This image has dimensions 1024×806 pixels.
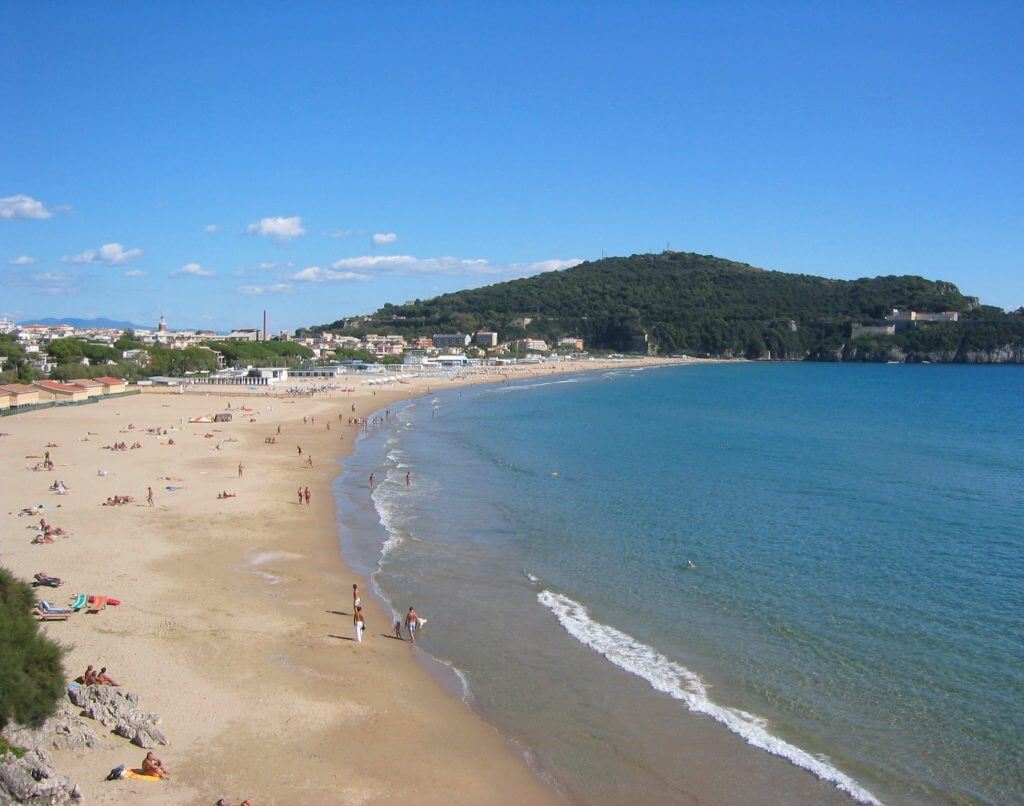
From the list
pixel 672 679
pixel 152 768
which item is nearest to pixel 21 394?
pixel 152 768

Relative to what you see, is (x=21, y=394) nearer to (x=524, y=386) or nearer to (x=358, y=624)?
(x=358, y=624)

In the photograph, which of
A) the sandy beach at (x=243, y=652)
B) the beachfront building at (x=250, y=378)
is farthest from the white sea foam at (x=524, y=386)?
the sandy beach at (x=243, y=652)

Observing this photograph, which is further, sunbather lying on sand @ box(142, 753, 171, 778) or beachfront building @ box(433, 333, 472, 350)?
beachfront building @ box(433, 333, 472, 350)

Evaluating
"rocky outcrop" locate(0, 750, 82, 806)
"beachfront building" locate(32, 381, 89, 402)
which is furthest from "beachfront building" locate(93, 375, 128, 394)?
"rocky outcrop" locate(0, 750, 82, 806)

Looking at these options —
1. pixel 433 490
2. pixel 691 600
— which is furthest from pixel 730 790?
pixel 433 490

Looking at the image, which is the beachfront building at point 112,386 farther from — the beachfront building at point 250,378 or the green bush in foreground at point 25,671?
the green bush in foreground at point 25,671

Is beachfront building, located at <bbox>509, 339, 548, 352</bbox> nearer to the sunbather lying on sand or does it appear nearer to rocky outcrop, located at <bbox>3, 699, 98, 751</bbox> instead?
rocky outcrop, located at <bbox>3, 699, 98, 751</bbox>
